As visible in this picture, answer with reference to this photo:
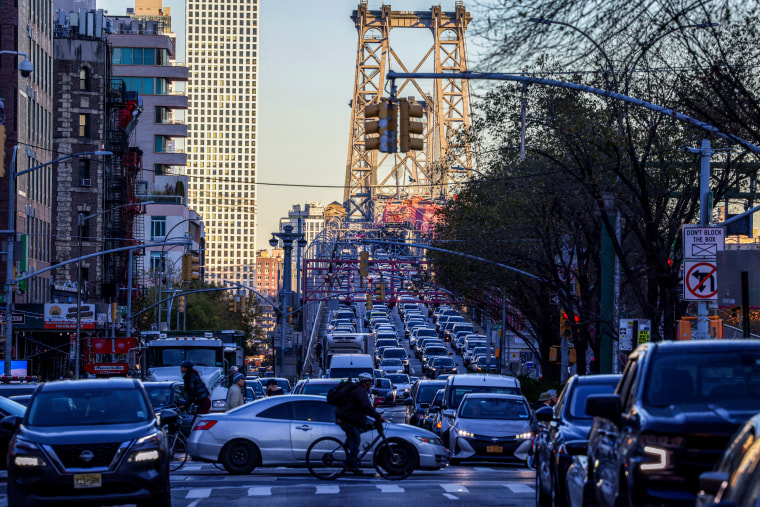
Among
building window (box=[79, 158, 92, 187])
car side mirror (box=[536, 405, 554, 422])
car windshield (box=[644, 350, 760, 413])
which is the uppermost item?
building window (box=[79, 158, 92, 187])

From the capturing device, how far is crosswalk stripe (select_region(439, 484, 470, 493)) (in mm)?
18516

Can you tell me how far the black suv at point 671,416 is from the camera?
891 cm

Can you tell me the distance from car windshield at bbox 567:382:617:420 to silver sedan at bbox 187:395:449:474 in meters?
6.10

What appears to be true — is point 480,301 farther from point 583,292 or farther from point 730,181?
point 730,181

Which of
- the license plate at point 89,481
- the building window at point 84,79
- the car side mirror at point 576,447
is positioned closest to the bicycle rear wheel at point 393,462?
the license plate at point 89,481

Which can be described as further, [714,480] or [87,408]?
[87,408]

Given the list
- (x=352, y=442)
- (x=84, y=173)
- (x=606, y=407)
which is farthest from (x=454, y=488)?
(x=84, y=173)

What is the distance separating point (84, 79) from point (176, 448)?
60.9 metres

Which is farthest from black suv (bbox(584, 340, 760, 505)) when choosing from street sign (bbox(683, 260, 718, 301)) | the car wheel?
street sign (bbox(683, 260, 718, 301))

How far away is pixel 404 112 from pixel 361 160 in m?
152

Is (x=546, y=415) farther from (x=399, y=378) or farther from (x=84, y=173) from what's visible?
(x=84, y=173)

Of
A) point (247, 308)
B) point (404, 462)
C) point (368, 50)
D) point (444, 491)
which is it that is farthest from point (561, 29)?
point (368, 50)

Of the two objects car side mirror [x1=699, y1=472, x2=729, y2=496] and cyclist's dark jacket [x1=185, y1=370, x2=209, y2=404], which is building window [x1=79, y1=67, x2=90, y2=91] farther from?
car side mirror [x1=699, y1=472, x2=729, y2=496]

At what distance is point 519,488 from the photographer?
1909 cm
